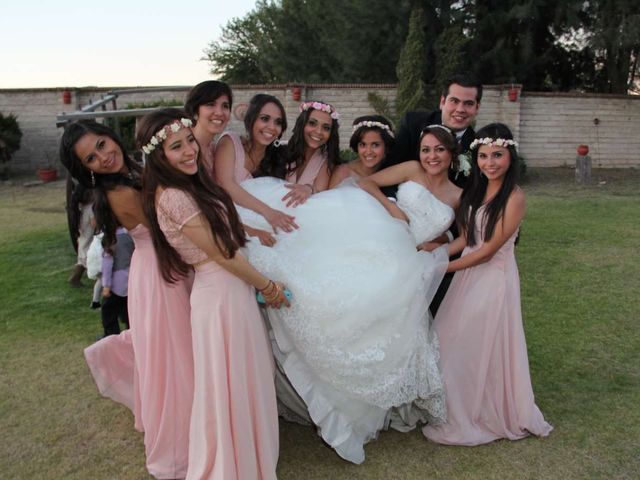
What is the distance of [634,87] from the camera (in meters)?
19.1

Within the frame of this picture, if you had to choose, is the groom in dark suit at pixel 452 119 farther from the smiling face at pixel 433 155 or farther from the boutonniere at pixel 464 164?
the smiling face at pixel 433 155

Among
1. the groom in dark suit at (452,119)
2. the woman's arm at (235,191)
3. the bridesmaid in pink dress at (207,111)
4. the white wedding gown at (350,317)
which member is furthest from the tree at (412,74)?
the white wedding gown at (350,317)

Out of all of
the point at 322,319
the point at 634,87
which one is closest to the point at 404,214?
the point at 322,319

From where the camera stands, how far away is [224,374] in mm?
2676

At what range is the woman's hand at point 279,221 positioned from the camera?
10.4ft

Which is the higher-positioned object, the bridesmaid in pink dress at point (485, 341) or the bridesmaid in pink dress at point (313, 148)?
the bridesmaid in pink dress at point (313, 148)

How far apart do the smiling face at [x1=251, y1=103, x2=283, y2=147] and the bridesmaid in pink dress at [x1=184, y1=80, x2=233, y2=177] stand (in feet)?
0.74

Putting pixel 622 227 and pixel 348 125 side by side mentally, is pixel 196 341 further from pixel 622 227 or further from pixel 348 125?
pixel 348 125

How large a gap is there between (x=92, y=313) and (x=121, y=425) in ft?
8.07

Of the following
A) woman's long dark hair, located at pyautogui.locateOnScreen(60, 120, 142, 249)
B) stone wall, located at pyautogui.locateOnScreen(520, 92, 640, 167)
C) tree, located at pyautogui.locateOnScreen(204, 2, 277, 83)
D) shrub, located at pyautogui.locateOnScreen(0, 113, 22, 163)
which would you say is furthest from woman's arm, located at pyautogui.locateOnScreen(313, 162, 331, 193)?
tree, located at pyautogui.locateOnScreen(204, 2, 277, 83)

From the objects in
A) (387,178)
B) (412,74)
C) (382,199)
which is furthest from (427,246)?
(412,74)

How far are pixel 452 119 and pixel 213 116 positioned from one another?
5.12 feet

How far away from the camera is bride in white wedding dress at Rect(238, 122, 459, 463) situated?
293cm

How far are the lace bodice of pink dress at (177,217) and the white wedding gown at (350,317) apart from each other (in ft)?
1.43
